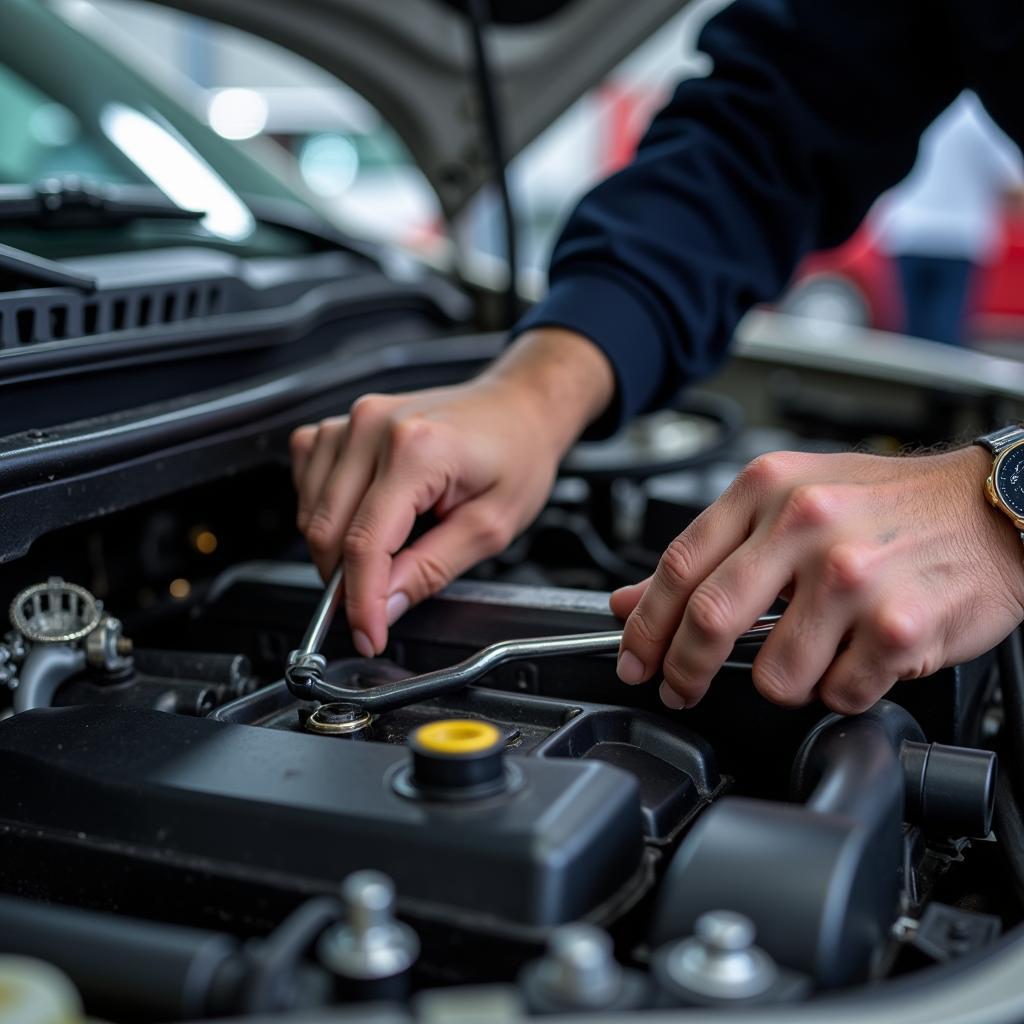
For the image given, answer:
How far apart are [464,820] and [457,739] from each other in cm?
5

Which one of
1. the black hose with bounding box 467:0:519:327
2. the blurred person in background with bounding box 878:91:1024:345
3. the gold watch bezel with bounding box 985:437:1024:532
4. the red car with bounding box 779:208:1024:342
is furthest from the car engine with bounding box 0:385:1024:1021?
the red car with bounding box 779:208:1024:342

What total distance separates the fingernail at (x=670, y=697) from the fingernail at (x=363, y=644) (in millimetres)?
232

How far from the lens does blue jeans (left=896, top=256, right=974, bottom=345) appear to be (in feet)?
15.8

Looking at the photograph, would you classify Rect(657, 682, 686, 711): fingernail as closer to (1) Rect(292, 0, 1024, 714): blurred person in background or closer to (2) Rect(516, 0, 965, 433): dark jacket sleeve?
(1) Rect(292, 0, 1024, 714): blurred person in background

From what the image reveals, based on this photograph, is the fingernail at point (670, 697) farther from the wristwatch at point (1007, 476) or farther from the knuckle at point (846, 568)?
the wristwatch at point (1007, 476)

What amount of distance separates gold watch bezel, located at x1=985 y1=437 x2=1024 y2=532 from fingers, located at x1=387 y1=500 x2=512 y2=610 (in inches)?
15.6

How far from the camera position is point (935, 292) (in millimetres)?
4984

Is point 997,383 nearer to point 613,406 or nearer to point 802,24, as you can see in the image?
point 802,24

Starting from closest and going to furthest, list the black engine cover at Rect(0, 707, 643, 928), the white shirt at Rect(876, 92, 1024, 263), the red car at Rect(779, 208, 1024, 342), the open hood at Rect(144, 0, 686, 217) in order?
the black engine cover at Rect(0, 707, 643, 928) → the open hood at Rect(144, 0, 686, 217) → the white shirt at Rect(876, 92, 1024, 263) → the red car at Rect(779, 208, 1024, 342)

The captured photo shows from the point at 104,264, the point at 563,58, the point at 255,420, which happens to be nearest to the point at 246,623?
the point at 255,420

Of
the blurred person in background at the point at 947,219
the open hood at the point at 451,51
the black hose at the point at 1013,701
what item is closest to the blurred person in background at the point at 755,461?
the black hose at the point at 1013,701

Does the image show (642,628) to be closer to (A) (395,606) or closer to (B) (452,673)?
(B) (452,673)

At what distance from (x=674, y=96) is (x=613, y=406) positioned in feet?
1.63

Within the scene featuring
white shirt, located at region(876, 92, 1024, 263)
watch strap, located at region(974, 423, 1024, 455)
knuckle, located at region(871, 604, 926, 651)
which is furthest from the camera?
white shirt, located at region(876, 92, 1024, 263)
